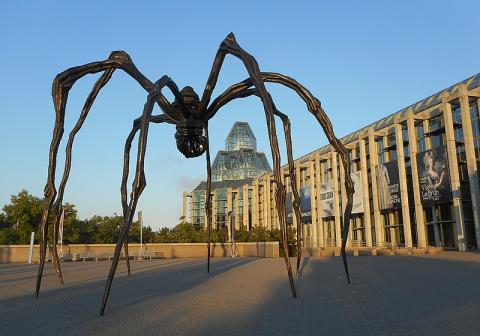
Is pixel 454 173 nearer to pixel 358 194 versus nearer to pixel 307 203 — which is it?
pixel 358 194

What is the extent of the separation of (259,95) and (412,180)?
3434 cm

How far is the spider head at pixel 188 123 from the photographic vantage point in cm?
691

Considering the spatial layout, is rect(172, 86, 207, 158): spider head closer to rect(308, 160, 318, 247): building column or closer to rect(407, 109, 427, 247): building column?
rect(407, 109, 427, 247): building column

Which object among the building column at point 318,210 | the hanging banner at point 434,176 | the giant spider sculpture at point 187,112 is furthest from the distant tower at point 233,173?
the giant spider sculpture at point 187,112

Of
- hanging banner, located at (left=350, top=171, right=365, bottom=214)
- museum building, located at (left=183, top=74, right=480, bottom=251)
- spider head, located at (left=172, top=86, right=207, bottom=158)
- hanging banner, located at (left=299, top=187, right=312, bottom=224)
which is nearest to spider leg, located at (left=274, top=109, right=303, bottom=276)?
spider head, located at (left=172, top=86, right=207, bottom=158)

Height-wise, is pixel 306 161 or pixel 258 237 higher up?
pixel 306 161

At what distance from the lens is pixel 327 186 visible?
4919 cm

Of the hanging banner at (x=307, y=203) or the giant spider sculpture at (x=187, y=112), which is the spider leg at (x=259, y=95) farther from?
the hanging banner at (x=307, y=203)

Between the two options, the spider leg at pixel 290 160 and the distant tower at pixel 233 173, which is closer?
the spider leg at pixel 290 160

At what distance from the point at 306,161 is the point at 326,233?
10061mm

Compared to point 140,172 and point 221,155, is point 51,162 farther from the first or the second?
point 221,155

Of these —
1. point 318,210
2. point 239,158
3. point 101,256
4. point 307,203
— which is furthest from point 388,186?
point 239,158

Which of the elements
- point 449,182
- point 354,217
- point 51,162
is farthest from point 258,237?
point 51,162

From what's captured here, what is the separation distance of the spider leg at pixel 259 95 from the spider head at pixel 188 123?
0.18m
